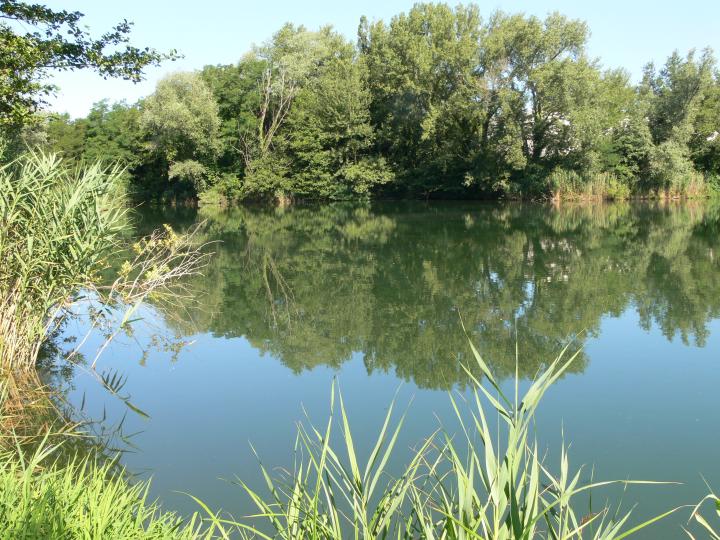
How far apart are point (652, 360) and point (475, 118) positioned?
25.3 meters

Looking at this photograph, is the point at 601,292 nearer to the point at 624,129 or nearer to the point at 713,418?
the point at 713,418

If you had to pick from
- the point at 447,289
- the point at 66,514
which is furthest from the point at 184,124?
the point at 66,514

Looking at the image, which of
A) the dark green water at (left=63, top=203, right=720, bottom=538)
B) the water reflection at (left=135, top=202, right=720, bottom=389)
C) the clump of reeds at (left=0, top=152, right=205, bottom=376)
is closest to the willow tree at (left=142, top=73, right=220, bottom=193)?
the water reflection at (left=135, top=202, right=720, bottom=389)

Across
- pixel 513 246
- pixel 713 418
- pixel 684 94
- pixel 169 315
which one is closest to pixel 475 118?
pixel 684 94

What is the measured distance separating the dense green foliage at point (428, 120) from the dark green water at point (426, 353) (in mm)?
14416

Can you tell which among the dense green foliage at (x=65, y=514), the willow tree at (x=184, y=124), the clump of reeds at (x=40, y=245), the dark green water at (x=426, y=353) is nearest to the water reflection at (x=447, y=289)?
the dark green water at (x=426, y=353)

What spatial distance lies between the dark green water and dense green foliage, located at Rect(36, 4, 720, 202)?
14416 mm

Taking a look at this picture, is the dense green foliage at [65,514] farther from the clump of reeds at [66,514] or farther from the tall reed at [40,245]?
the tall reed at [40,245]

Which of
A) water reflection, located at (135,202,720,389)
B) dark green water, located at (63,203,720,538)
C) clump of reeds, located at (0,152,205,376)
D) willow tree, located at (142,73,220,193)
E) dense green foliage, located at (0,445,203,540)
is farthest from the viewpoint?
willow tree, located at (142,73,220,193)

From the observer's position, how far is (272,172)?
35375 millimetres

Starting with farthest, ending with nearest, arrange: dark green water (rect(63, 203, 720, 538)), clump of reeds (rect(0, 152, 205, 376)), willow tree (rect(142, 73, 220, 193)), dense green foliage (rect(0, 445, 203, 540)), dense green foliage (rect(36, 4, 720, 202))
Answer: willow tree (rect(142, 73, 220, 193)) → dense green foliage (rect(36, 4, 720, 202)) → clump of reeds (rect(0, 152, 205, 376)) → dark green water (rect(63, 203, 720, 538)) → dense green foliage (rect(0, 445, 203, 540))

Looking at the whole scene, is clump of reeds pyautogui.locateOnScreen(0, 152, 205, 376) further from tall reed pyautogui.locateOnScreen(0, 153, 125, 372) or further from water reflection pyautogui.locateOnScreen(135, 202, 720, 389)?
water reflection pyautogui.locateOnScreen(135, 202, 720, 389)

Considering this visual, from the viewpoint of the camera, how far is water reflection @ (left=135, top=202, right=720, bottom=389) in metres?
6.95

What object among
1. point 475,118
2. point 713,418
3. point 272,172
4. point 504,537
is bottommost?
point 713,418
